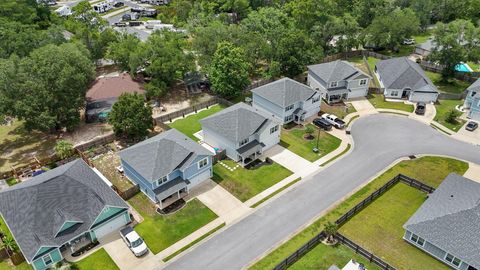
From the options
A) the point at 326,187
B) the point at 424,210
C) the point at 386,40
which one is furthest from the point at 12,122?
the point at 386,40

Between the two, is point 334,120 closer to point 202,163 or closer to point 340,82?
point 340,82

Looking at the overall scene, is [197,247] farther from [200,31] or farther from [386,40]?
[386,40]

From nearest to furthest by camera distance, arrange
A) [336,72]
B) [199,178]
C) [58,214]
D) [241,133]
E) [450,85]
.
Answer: [58,214]
[199,178]
[241,133]
[336,72]
[450,85]

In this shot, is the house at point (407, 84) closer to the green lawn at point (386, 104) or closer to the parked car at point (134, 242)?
the green lawn at point (386, 104)

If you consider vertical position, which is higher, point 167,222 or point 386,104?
point 386,104

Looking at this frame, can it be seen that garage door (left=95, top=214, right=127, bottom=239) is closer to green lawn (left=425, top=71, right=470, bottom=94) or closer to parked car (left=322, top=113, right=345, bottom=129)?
parked car (left=322, top=113, right=345, bottom=129)

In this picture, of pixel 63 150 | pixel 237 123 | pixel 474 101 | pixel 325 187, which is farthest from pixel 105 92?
pixel 474 101

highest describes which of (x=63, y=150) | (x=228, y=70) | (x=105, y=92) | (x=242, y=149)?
(x=228, y=70)

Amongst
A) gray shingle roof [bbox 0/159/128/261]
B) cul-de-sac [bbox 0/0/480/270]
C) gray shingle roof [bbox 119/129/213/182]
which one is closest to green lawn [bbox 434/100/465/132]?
cul-de-sac [bbox 0/0/480/270]
